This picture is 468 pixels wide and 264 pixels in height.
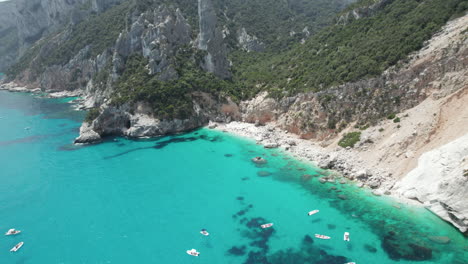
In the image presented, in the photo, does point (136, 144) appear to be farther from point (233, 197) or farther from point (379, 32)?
point (379, 32)

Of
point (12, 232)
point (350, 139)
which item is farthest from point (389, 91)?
point (12, 232)

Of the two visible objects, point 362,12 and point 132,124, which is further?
point 362,12

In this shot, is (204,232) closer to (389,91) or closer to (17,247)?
(17,247)

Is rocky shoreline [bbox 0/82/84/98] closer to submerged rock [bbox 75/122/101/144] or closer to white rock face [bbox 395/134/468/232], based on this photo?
submerged rock [bbox 75/122/101/144]

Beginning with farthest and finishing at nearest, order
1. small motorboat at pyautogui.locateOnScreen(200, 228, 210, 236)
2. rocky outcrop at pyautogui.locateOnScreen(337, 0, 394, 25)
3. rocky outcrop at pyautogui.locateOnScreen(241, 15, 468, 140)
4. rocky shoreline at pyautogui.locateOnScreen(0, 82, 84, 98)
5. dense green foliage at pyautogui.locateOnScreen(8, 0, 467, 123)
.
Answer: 1. rocky shoreline at pyautogui.locateOnScreen(0, 82, 84, 98)
2. rocky outcrop at pyautogui.locateOnScreen(337, 0, 394, 25)
3. dense green foliage at pyautogui.locateOnScreen(8, 0, 467, 123)
4. rocky outcrop at pyautogui.locateOnScreen(241, 15, 468, 140)
5. small motorboat at pyautogui.locateOnScreen(200, 228, 210, 236)

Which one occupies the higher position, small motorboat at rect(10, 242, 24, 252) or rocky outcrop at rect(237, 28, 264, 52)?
rocky outcrop at rect(237, 28, 264, 52)

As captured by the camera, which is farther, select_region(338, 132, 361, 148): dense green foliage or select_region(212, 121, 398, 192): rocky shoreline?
select_region(338, 132, 361, 148): dense green foliage

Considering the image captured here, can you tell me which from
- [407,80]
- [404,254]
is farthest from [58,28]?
[404,254]

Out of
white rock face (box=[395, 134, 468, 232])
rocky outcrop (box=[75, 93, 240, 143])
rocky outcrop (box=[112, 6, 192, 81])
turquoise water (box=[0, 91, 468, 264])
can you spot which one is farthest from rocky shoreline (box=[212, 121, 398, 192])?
rocky outcrop (box=[112, 6, 192, 81])
